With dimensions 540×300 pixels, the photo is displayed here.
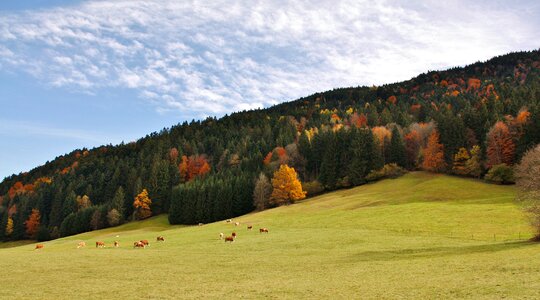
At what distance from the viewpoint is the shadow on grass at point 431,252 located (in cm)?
3791

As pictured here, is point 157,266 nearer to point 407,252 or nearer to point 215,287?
point 215,287

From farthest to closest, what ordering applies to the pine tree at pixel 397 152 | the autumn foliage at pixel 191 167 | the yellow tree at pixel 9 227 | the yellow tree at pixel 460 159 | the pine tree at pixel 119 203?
1. the autumn foliage at pixel 191 167
2. the yellow tree at pixel 9 227
3. the pine tree at pixel 119 203
4. the pine tree at pixel 397 152
5. the yellow tree at pixel 460 159

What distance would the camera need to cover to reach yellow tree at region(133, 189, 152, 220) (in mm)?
149250

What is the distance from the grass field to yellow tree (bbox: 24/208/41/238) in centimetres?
12323

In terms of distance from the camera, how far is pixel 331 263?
37.1 meters

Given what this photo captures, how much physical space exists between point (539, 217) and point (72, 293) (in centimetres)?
4233

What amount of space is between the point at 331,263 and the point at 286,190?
79.3 metres

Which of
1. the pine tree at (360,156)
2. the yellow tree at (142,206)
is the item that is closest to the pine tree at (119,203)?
the yellow tree at (142,206)

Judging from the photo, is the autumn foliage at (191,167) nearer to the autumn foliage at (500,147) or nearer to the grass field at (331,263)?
the autumn foliage at (500,147)

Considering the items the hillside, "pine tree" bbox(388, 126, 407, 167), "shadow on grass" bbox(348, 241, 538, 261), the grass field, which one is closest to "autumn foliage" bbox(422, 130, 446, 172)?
the hillside

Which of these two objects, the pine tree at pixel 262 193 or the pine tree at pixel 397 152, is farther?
the pine tree at pixel 397 152

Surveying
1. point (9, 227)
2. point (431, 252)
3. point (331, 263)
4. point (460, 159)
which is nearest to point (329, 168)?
point (460, 159)

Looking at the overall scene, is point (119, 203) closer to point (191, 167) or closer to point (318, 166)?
point (191, 167)

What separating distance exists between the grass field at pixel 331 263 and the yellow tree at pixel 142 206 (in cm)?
8525
